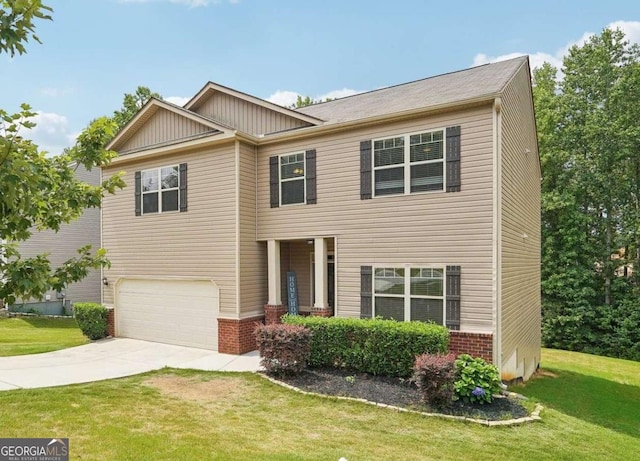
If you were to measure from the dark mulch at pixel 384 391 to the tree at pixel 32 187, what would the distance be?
512 centimetres

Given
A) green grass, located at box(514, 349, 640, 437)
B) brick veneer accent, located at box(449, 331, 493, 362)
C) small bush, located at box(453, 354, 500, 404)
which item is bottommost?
green grass, located at box(514, 349, 640, 437)

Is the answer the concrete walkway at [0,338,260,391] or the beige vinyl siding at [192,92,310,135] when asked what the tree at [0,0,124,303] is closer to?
the concrete walkway at [0,338,260,391]

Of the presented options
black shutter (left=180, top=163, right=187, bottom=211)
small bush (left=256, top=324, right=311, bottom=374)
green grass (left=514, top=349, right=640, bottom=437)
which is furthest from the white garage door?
green grass (left=514, top=349, right=640, bottom=437)

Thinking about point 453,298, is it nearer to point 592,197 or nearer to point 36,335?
point 36,335

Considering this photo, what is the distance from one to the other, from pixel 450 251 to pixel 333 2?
8.00m

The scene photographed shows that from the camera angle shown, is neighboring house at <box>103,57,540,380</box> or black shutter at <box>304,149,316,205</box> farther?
black shutter at <box>304,149,316,205</box>

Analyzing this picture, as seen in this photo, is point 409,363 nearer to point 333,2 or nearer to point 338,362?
point 338,362

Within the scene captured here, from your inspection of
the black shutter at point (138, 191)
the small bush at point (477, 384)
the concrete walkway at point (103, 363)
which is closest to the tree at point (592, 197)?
the small bush at point (477, 384)

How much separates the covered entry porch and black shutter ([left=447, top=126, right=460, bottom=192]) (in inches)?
134

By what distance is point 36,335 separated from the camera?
47.6 ft

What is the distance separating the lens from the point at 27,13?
269cm

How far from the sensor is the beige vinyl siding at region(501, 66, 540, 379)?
30.3ft

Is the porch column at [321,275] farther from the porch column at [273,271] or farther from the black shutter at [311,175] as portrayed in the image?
the porch column at [273,271]

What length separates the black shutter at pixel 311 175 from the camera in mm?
10875
